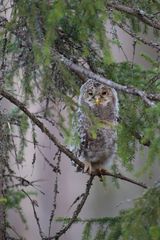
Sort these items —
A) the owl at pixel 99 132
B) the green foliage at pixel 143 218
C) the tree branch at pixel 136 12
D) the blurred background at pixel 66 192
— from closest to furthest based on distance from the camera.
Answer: the green foliage at pixel 143 218
the tree branch at pixel 136 12
the owl at pixel 99 132
the blurred background at pixel 66 192

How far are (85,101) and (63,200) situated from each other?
28.8 ft

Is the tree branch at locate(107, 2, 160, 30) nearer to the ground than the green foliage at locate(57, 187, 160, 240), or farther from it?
farther from it

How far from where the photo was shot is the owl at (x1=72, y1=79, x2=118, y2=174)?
4.66 metres

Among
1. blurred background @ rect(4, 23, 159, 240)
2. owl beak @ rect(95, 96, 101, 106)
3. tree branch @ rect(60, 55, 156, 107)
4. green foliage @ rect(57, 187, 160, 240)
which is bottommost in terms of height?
green foliage @ rect(57, 187, 160, 240)

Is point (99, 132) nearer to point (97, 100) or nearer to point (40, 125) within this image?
point (97, 100)

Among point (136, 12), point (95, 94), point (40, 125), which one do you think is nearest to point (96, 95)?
point (95, 94)

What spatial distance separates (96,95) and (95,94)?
0.04ft

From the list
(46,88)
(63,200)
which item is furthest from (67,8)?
(63,200)

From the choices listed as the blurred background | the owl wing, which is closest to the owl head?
the owl wing

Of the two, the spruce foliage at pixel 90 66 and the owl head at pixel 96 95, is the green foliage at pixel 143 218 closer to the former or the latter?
the spruce foliage at pixel 90 66

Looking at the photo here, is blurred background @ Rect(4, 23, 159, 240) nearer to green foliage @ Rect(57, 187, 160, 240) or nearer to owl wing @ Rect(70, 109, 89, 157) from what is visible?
owl wing @ Rect(70, 109, 89, 157)

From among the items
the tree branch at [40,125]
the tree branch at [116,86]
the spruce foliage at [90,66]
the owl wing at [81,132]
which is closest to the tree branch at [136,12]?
the spruce foliage at [90,66]

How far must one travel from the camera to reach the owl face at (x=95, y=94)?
4.73 metres

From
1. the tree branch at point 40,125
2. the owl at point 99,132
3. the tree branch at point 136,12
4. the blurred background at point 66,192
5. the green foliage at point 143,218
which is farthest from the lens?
the blurred background at point 66,192
